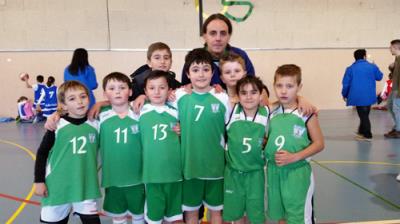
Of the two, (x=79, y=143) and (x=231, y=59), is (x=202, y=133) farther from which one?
(x=79, y=143)

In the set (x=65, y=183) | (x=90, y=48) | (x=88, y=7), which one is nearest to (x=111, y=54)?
(x=90, y=48)

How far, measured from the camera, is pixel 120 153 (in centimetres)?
248

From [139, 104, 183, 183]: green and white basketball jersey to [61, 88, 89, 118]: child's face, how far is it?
1.32 feet

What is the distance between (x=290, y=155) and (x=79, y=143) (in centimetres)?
143

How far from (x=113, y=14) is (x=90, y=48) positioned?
1.18 metres

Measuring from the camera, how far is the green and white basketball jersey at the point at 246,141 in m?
2.45

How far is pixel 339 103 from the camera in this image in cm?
1130

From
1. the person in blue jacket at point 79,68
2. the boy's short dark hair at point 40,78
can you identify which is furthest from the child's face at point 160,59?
the boy's short dark hair at point 40,78

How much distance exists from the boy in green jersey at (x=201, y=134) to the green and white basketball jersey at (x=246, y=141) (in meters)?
0.08

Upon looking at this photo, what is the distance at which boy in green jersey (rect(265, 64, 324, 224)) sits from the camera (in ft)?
7.73

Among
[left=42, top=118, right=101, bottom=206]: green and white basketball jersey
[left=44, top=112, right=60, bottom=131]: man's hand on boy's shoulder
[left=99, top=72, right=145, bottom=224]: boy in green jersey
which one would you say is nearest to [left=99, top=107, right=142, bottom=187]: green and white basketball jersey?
[left=99, top=72, right=145, bottom=224]: boy in green jersey

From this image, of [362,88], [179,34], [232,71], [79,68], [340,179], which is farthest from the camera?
[179,34]

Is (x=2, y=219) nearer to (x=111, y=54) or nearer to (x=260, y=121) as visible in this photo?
(x=260, y=121)

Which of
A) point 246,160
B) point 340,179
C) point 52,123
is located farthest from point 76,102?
point 340,179
